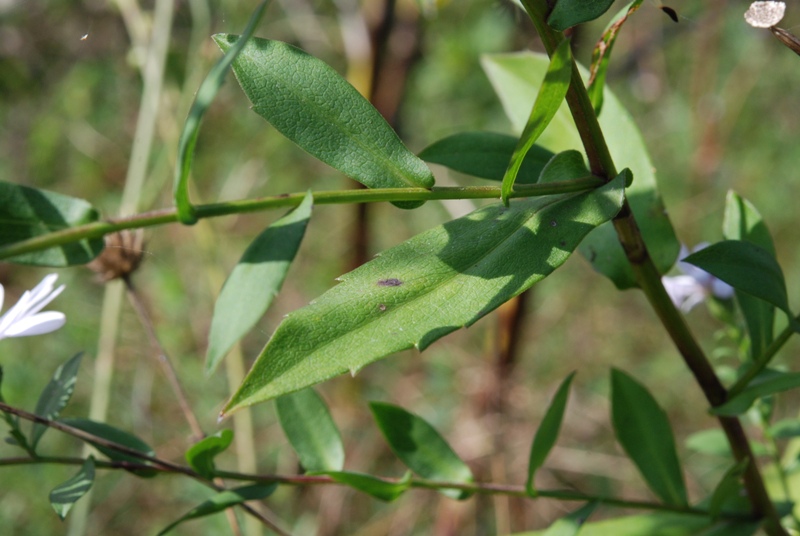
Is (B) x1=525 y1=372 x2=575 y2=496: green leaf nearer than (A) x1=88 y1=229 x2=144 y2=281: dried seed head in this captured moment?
Yes

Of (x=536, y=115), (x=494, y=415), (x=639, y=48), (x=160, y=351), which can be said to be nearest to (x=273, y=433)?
(x=494, y=415)

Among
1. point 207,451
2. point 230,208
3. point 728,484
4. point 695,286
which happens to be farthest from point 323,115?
point 695,286

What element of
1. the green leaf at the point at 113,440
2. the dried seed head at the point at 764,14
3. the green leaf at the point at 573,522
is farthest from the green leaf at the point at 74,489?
the dried seed head at the point at 764,14

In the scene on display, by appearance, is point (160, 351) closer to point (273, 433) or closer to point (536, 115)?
point (536, 115)

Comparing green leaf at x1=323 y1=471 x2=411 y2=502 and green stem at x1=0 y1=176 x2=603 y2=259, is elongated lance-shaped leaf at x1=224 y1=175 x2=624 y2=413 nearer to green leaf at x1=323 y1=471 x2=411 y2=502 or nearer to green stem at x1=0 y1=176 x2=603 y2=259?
green stem at x1=0 y1=176 x2=603 y2=259

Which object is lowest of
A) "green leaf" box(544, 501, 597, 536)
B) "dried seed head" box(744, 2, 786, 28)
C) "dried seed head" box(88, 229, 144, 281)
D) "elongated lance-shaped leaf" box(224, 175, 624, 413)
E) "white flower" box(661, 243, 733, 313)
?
"green leaf" box(544, 501, 597, 536)

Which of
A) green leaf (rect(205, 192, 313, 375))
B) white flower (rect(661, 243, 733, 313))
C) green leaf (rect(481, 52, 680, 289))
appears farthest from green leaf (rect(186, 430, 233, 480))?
white flower (rect(661, 243, 733, 313))
